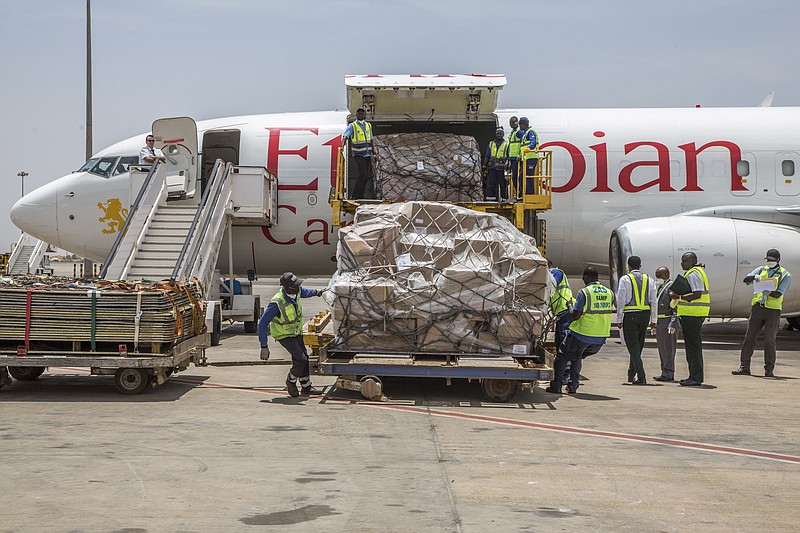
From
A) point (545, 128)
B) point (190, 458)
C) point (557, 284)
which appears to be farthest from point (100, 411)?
point (545, 128)

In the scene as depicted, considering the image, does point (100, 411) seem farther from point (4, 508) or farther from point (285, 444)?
point (4, 508)

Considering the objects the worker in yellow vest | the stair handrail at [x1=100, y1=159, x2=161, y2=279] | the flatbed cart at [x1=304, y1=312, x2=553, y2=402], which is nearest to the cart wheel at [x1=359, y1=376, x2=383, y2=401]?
the flatbed cart at [x1=304, y1=312, x2=553, y2=402]

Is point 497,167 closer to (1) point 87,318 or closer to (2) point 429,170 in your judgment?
(2) point 429,170

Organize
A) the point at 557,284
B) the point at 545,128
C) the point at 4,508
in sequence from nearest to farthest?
the point at 4,508 → the point at 557,284 → the point at 545,128

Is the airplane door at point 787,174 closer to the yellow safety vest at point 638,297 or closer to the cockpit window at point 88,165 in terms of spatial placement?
the yellow safety vest at point 638,297

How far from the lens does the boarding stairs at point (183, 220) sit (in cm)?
1427

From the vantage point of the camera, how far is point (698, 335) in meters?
12.6

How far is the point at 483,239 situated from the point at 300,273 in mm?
8136

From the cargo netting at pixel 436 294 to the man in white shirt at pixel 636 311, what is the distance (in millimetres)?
1762

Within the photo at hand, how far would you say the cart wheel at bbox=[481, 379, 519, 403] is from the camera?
1066 centimetres

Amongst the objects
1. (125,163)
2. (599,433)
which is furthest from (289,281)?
(125,163)

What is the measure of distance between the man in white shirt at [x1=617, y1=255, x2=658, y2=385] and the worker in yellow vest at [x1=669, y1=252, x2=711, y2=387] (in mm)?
442

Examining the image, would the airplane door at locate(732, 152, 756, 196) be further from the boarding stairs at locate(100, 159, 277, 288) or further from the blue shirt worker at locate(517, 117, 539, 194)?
the boarding stairs at locate(100, 159, 277, 288)

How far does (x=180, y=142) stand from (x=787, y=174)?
1240 cm
